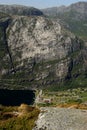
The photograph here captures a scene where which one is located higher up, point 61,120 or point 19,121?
point 61,120

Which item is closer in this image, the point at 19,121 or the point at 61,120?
the point at 61,120

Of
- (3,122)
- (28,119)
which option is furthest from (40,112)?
(3,122)

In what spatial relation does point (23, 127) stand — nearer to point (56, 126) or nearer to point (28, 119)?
point (28, 119)

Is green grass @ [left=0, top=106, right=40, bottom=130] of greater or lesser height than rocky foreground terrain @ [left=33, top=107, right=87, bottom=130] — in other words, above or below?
below

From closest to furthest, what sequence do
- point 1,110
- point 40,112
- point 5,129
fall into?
point 5,129 < point 40,112 < point 1,110

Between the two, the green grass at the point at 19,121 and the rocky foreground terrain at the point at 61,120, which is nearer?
the rocky foreground terrain at the point at 61,120

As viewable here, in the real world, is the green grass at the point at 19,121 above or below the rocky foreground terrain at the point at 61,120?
below

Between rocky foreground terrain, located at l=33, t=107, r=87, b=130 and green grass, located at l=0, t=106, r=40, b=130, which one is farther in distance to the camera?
green grass, located at l=0, t=106, r=40, b=130

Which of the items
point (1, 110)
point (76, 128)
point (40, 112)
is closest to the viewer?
point (76, 128)
